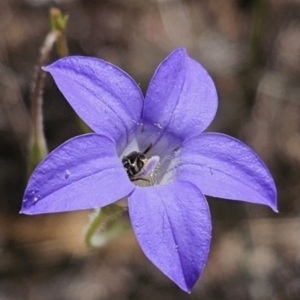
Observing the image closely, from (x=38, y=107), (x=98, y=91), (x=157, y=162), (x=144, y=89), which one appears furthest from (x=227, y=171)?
(x=144, y=89)

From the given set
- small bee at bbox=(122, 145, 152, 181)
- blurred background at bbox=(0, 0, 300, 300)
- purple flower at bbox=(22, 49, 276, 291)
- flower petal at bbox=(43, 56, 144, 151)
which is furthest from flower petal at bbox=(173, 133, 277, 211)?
blurred background at bbox=(0, 0, 300, 300)

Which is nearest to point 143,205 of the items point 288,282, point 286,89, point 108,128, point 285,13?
point 108,128

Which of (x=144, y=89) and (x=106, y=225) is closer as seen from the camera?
(x=106, y=225)

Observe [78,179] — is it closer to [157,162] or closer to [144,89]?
[157,162]

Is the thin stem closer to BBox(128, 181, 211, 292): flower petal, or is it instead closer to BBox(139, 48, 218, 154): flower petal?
BBox(139, 48, 218, 154): flower petal

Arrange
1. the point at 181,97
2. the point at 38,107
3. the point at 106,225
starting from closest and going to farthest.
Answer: the point at 181,97 < the point at 38,107 < the point at 106,225

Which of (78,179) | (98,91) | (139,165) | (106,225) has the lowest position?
(106,225)
